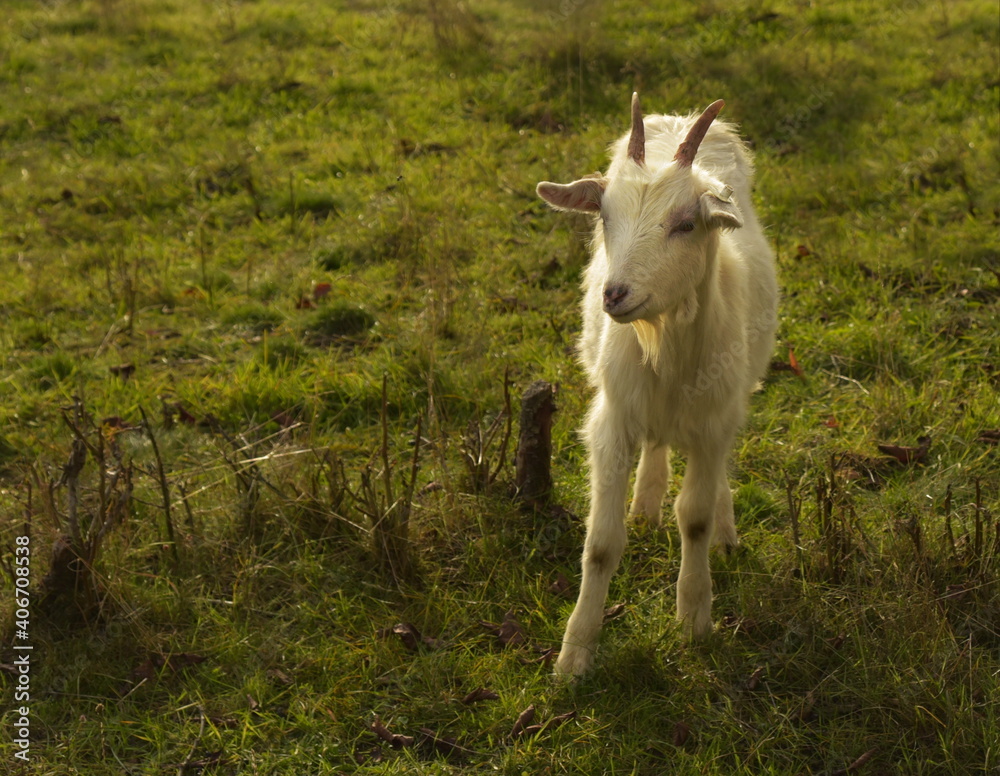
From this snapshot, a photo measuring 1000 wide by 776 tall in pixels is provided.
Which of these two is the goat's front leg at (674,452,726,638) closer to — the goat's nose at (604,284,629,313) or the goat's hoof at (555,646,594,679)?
the goat's hoof at (555,646,594,679)

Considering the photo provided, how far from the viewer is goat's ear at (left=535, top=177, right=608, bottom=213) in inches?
144

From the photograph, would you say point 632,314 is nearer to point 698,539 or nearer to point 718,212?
point 718,212

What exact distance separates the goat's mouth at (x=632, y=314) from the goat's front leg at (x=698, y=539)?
85 centimetres

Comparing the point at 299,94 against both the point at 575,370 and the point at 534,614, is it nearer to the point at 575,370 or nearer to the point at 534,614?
the point at 575,370

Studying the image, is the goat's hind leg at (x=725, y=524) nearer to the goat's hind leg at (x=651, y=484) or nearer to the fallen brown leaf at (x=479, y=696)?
the goat's hind leg at (x=651, y=484)

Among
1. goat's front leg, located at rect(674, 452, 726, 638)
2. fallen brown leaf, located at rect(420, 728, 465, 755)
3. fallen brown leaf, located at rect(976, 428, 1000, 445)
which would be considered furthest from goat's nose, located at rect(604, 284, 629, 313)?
fallen brown leaf, located at rect(976, 428, 1000, 445)

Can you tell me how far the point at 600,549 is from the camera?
3865 millimetres

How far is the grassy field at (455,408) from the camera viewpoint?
144 inches

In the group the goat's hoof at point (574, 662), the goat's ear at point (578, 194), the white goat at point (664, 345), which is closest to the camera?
the white goat at point (664, 345)

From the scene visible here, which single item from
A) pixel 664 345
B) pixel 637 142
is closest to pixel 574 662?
pixel 664 345

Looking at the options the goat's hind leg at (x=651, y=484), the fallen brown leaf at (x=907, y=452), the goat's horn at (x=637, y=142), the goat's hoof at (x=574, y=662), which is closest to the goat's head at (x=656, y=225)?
the goat's horn at (x=637, y=142)

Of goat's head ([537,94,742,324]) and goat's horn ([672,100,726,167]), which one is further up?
goat's horn ([672,100,726,167])

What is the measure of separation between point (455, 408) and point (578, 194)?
1.95 metres

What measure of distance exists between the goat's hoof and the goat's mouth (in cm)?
128
